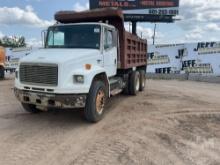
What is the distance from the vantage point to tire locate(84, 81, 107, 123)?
778cm

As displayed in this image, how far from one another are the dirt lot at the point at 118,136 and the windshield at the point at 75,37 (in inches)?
75.7

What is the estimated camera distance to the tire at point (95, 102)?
778 cm

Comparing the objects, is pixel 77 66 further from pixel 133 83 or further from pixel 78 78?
pixel 133 83

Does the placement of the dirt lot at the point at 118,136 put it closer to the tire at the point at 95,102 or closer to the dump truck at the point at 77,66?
the tire at the point at 95,102

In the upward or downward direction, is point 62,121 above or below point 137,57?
below

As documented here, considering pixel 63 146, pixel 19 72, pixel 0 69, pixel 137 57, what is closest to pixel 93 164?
pixel 63 146

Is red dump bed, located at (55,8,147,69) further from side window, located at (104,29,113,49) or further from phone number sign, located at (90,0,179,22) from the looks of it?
phone number sign, located at (90,0,179,22)

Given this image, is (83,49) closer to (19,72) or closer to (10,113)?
(19,72)

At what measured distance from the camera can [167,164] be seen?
5.69 metres

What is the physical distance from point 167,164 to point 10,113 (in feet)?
17.4

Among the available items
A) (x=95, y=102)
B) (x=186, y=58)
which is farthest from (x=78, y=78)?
(x=186, y=58)

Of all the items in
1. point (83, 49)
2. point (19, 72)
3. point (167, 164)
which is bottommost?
point (167, 164)

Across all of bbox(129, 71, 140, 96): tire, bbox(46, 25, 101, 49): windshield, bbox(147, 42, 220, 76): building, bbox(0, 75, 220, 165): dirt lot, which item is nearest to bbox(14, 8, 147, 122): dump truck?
bbox(46, 25, 101, 49): windshield

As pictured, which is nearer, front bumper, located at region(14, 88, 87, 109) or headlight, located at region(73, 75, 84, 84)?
front bumper, located at region(14, 88, 87, 109)
